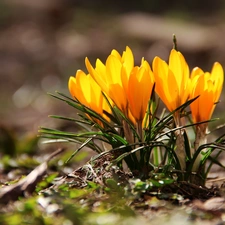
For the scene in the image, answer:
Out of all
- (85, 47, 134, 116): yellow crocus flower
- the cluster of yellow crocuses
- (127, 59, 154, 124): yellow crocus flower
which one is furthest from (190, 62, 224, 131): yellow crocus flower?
(85, 47, 134, 116): yellow crocus flower

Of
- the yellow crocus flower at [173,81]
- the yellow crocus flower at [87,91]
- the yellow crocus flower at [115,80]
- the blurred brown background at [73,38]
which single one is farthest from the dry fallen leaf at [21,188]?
the blurred brown background at [73,38]

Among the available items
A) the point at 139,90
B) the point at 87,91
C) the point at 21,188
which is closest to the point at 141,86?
the point at 139,90

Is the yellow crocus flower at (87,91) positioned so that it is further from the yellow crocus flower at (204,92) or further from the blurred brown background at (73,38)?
the blurred brown background at (73,38)

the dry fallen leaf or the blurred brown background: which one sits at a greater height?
the blurred brown background

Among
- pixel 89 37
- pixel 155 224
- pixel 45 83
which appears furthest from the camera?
pixel 89 37

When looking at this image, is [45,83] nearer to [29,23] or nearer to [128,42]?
[128,42]

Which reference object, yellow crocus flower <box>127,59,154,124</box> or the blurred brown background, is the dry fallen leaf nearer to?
yellow crocus flower <box>127,59,154,124</box>

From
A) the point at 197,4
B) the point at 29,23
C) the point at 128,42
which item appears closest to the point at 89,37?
the point at 128,42
